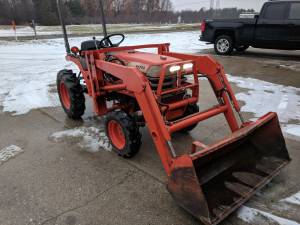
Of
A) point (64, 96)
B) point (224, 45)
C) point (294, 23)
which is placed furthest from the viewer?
point (224, 45)

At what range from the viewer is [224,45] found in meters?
10.7

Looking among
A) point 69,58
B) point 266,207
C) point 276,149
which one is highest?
point 69,58

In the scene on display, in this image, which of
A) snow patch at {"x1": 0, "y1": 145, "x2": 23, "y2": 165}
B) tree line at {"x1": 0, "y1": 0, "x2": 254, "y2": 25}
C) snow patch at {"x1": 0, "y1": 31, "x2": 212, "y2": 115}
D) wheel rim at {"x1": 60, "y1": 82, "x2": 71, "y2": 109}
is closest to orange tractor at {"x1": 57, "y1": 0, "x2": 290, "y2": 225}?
wheel rim at {"x1": 60, "y1": 82, "x2": 71, "y2": 109}

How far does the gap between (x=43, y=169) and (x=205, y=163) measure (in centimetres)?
188

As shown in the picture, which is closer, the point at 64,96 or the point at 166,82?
the point at 166,82

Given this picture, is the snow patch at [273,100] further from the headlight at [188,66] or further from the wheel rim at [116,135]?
the wheel rim at [116,135]

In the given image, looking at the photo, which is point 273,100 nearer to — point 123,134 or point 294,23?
point 123,134

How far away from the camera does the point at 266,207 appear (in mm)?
2607

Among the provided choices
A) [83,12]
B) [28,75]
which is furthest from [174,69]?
[83,12]

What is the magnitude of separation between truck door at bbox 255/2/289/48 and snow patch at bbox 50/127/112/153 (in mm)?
7663

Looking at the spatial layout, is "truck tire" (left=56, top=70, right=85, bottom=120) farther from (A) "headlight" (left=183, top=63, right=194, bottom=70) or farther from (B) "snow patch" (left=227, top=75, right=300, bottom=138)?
(B) "snow patch" (left=227, top=75, right=300, bottom=138)

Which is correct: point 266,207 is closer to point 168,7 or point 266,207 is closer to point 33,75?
point 33,75

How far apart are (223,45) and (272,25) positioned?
6.25 feet

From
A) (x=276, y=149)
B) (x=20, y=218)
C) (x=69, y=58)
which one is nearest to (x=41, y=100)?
(x=69, y=58)
